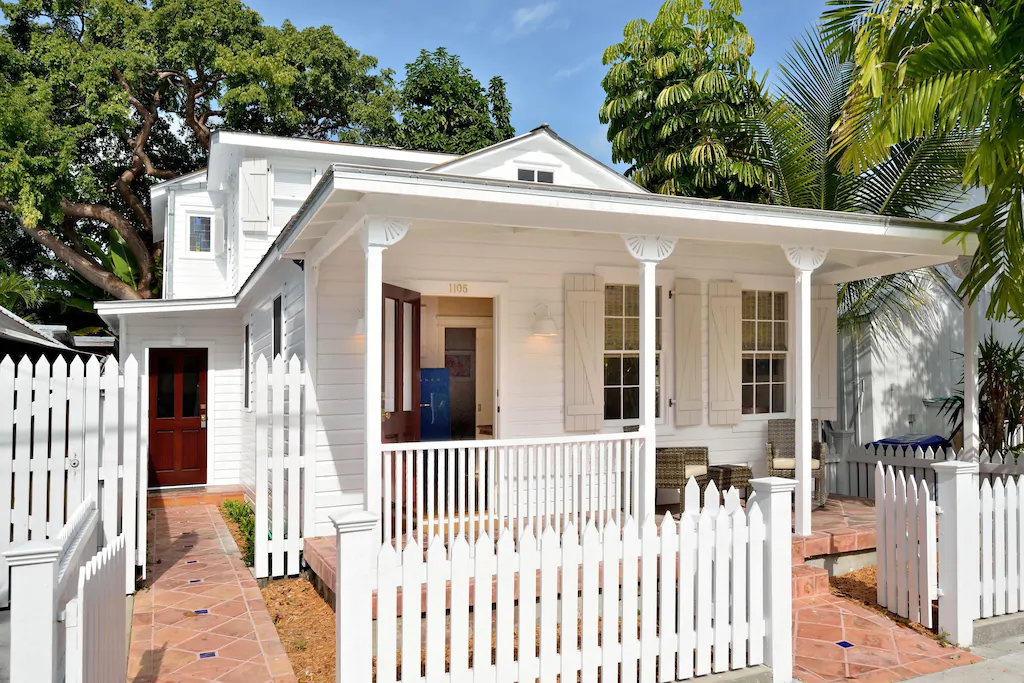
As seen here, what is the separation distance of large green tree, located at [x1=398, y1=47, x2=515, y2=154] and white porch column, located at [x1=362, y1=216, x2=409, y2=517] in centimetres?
1859

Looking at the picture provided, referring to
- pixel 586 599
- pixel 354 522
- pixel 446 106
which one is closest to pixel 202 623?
pixel 354 522

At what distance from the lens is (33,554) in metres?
2.16

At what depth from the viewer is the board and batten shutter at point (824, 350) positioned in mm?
8734

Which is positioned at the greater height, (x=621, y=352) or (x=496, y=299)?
(x=496, y=299)

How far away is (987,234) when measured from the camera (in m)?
6.31

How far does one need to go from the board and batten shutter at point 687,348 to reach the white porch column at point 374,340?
4.03 metres

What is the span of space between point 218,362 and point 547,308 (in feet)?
22.3

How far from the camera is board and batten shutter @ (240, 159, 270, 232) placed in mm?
11469

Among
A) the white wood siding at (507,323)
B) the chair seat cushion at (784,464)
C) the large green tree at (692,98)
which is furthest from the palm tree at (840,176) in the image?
the chair seat cushion at (784,464)

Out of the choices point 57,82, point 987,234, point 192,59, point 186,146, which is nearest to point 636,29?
point 987,234

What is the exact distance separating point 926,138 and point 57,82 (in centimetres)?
1879

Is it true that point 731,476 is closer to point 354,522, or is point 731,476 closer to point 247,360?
point 354,522

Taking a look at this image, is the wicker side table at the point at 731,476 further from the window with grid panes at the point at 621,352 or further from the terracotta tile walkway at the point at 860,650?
the terracotta tile walkway at the point at 860,650

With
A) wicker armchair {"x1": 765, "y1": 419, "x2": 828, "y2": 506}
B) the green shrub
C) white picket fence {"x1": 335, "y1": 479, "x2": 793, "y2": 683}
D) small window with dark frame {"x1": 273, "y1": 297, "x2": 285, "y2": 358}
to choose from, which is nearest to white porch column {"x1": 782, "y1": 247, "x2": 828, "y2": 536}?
wicker armchair {"x1": 765, "y1": 419, "x2": 828, "y2": 506}
